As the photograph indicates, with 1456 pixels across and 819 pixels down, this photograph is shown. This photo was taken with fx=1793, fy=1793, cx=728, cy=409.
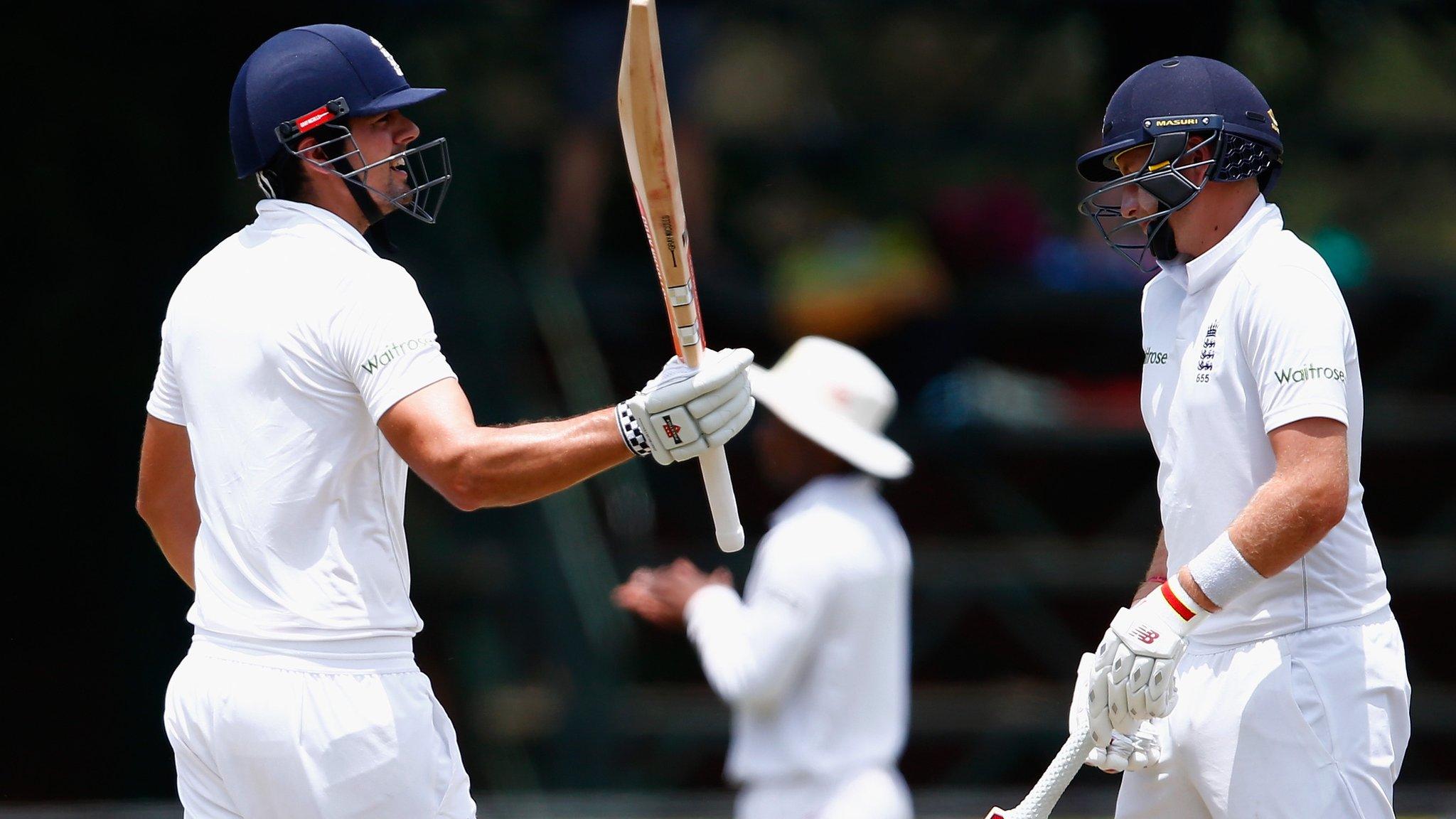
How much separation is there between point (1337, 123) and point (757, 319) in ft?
7.65

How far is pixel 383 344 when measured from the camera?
8.86ft

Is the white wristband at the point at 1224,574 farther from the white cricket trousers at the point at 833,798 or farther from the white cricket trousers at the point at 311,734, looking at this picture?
the white cricket trousers at the point at 311,734

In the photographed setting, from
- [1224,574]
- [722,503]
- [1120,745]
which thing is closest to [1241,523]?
[1224,574]

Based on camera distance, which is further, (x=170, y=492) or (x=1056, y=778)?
(x=170, y=492)

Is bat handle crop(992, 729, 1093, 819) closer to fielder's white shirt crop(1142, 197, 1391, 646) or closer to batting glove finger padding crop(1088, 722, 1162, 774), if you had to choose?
batting glove finger padding crop(1088, 722, 1162, 774)

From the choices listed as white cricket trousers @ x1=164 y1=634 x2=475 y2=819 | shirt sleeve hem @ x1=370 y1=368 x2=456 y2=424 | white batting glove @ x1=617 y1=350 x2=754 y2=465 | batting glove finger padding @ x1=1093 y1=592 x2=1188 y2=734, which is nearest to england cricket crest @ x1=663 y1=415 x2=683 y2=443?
white batting glove @ x1=617 y1=350 x2=754 y2=465

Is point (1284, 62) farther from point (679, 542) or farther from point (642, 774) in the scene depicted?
point (642, 774)

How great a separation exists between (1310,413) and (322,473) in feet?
4.99

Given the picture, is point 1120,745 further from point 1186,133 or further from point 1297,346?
point 1186,133

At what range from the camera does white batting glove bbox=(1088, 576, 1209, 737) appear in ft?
9.22

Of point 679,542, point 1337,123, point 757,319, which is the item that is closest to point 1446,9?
point 1337,123

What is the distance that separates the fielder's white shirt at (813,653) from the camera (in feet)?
11.6

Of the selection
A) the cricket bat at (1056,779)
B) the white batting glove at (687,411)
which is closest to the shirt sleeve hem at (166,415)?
the white batting glove at (687,411)

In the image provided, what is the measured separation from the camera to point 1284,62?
6719 mm
